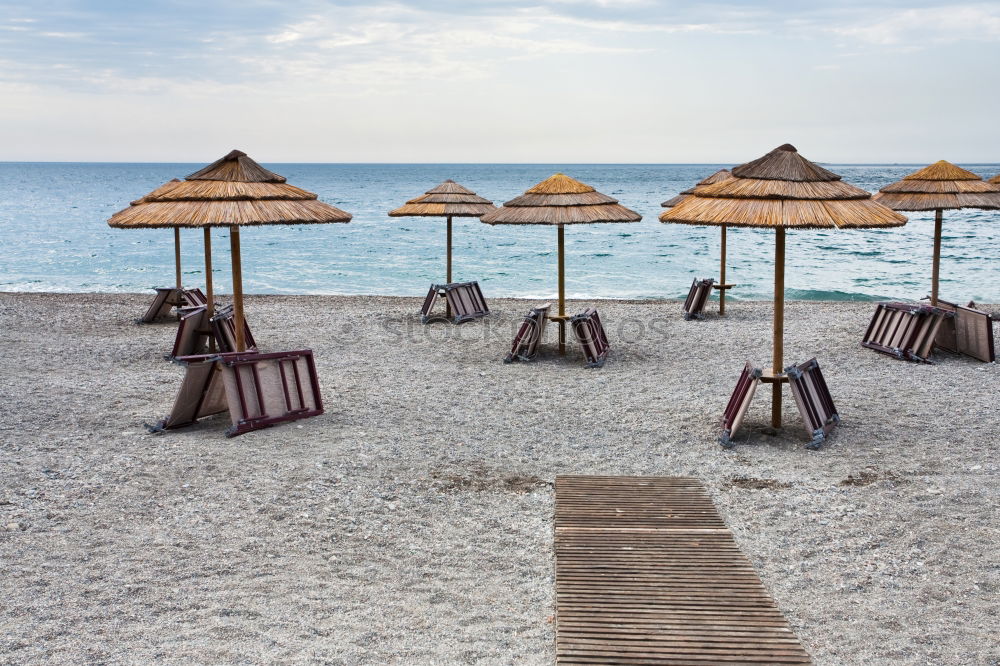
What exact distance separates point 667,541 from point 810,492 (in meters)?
1.28

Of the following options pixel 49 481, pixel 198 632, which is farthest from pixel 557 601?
pixel 49 481

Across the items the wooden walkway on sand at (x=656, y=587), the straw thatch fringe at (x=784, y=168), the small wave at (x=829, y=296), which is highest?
the straw thatch fringe at (x=784, y=168)

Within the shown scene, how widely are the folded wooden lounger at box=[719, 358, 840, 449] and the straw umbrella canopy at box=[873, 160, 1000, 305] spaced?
3.41 m

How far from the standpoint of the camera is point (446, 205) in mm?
12469

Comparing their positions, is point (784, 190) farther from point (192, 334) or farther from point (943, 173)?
point (192, 334)

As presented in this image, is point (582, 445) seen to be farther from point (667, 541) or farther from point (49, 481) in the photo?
point (49, 481)

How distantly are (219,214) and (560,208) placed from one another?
384 centimetres

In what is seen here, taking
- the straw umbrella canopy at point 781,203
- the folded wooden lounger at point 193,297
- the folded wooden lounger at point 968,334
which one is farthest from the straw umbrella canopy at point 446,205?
the straw umbrella canopy at point 781,203

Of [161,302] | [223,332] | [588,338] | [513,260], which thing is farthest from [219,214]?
[513,260]

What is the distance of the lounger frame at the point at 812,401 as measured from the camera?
21.1 feet

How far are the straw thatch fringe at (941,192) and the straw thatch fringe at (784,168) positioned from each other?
10.9 feet

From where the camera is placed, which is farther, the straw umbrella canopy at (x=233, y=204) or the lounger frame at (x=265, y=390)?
the lounger frame at (x=265, y=390)

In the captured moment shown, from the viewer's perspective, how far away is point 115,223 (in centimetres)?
751

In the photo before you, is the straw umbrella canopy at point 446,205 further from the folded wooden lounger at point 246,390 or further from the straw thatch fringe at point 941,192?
the folded wooden lounger at point 246,390
